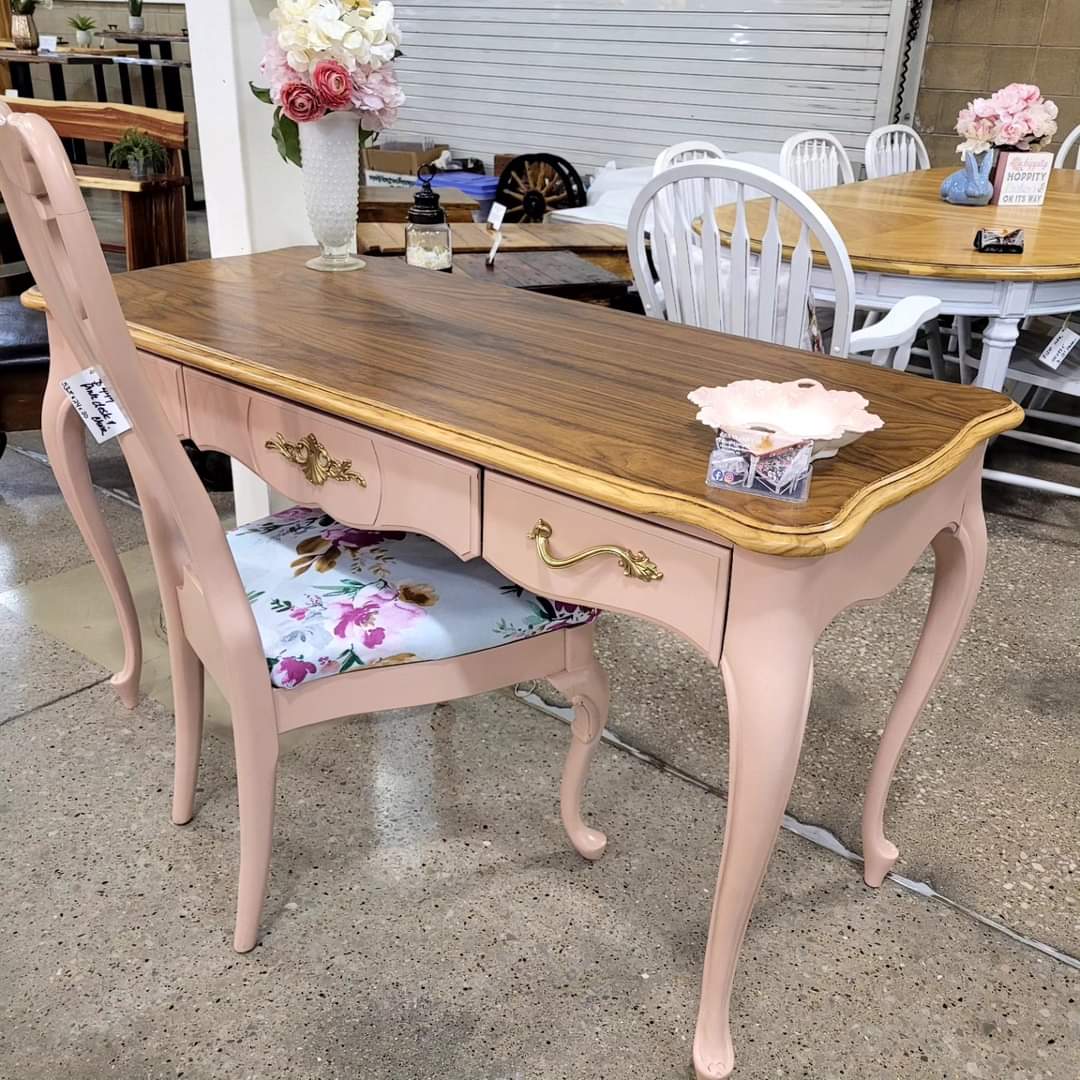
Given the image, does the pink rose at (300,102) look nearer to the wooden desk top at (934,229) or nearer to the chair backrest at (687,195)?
the chair backrest at (687,195)

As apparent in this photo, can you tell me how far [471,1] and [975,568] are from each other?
5815 millimetres

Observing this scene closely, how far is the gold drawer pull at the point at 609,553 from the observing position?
107 centimetres

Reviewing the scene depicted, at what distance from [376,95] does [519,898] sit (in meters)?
1.34

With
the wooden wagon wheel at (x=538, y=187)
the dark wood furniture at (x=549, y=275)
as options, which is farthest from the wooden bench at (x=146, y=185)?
the wooden wagon wheel at (x=538, y=187)

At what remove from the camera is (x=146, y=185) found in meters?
2.88

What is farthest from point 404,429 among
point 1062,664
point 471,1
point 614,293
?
point 471,1

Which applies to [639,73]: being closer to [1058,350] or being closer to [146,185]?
[146,185]

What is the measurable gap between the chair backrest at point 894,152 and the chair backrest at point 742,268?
6.19ft

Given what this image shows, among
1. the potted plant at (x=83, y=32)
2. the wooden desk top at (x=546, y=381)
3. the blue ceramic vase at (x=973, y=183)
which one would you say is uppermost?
the potted plant at (x=83, y=32)

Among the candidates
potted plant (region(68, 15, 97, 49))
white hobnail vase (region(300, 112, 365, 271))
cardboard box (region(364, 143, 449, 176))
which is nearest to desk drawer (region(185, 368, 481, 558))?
white hobnail vase (region(300, 112, 365, 271))

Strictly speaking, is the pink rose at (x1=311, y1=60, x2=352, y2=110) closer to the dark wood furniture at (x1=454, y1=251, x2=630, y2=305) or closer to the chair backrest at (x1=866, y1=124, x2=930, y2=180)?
the dark wood furniture at (x1=454, y1=251, x2=630, y2=305)

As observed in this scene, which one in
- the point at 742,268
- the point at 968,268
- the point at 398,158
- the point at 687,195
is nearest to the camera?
the point at 742,268

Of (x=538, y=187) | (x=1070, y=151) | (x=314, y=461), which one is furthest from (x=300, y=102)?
(x=538, y=187)

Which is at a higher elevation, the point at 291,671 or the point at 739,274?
the point at 739,274
